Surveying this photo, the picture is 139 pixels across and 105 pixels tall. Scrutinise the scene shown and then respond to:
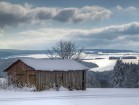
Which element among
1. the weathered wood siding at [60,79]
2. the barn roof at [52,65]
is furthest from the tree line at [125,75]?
the weathered wood siding at [60,79]

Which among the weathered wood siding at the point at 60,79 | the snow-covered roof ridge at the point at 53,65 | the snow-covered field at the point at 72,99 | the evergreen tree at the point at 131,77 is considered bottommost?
the evergreen tree at the point at 131,77

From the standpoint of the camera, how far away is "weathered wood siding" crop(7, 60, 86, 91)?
50.3m

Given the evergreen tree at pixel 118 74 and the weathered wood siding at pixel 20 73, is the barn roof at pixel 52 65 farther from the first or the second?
the evergreen tree at pixel 118 74

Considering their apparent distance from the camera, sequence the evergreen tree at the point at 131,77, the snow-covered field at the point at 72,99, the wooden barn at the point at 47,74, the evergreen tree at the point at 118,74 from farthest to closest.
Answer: the evergreen tree at the point at 118,74, the evergreen tree at the point at 131,77, the wooden barn at the point at 47,74, the snow-covered field at the point at 72,99

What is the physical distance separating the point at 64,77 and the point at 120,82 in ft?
169

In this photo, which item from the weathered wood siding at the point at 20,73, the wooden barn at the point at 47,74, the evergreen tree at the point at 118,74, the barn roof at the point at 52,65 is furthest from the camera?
the evergreen tree at the point at 118,74

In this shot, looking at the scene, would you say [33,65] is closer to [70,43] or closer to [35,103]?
[35,103]

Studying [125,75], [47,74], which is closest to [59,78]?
[47,74]

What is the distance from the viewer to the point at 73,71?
2096 inches

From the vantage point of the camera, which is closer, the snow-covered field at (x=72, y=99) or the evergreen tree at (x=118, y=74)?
the snow-covered field at (x=72, y=99)

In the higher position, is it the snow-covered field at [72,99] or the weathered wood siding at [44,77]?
the weathered wood siding at [44,77]

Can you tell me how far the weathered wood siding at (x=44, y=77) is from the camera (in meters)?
50.3

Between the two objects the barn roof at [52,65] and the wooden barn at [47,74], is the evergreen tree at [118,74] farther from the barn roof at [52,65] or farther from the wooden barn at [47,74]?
the wooden barn at [47,74]

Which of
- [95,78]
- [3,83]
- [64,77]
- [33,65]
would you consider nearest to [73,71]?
[64,77]
